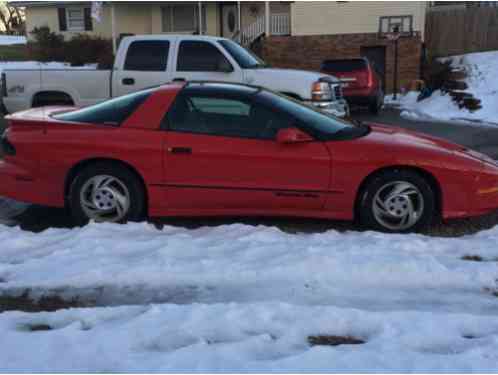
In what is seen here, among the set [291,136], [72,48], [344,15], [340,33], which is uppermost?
[344,15]

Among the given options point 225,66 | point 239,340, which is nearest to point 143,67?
point 225,66

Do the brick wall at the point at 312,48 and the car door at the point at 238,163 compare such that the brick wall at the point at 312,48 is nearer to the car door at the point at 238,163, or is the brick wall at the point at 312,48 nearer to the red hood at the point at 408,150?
the red hood at the point at 408,150

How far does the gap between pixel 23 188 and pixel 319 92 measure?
16.9 feet

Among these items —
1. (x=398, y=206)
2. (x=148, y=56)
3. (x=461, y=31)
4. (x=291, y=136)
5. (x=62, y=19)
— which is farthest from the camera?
(x=62, y=19)

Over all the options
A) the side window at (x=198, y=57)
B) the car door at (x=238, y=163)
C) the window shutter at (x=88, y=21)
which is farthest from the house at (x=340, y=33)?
the car door at (x=238, y=163)

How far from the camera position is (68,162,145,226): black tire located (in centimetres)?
554

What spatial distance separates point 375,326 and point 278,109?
2663mm

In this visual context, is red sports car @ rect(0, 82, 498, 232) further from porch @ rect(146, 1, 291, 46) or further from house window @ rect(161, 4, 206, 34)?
house window @ rect(161, 4, 206, 34)

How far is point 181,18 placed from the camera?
95.5ft

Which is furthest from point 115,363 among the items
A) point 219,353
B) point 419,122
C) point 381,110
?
point 381,110

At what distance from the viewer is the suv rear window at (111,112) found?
18.8ft

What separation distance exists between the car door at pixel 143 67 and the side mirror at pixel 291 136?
15.5 feet

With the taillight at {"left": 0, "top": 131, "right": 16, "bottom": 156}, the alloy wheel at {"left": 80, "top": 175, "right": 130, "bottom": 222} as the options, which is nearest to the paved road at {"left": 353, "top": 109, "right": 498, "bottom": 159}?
the alloy wheel at {"left": 80, "top": 175, "right": 130, "bottom": 222}

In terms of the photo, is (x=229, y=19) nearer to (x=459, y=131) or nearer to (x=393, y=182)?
(x=459, y=131)
